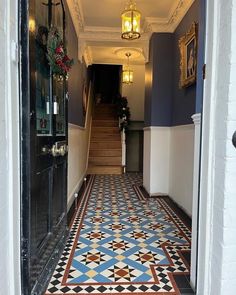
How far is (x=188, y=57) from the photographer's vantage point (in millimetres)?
3246

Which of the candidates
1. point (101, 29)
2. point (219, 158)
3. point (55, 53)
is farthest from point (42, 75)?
point (101, 29)

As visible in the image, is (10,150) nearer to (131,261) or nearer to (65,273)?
(65,273)

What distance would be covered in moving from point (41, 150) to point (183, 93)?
2450mm

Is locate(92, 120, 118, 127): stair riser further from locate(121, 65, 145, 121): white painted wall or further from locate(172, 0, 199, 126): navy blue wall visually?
locate(172, 0, 199, 126): navy blue wall

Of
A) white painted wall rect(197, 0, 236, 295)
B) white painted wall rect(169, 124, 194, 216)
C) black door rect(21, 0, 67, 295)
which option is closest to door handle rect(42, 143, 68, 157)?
black door rect(21, 0, 67, 295)

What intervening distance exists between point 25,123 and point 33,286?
0.94 meters

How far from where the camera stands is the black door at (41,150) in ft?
4.41

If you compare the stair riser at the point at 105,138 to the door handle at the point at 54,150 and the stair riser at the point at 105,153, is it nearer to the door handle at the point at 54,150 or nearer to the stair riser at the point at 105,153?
the stair riser at the point at 105,153

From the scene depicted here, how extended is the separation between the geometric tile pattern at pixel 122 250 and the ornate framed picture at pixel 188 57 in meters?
1.72

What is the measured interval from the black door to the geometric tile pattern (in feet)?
0.67

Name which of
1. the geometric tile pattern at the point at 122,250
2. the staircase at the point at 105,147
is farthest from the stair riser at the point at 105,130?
the geometric tile pattern at the point at 122,250

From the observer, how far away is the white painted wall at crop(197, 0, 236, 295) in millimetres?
1143

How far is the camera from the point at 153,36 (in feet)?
13.3

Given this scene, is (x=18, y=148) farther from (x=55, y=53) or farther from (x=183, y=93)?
(x=183, y=93)
